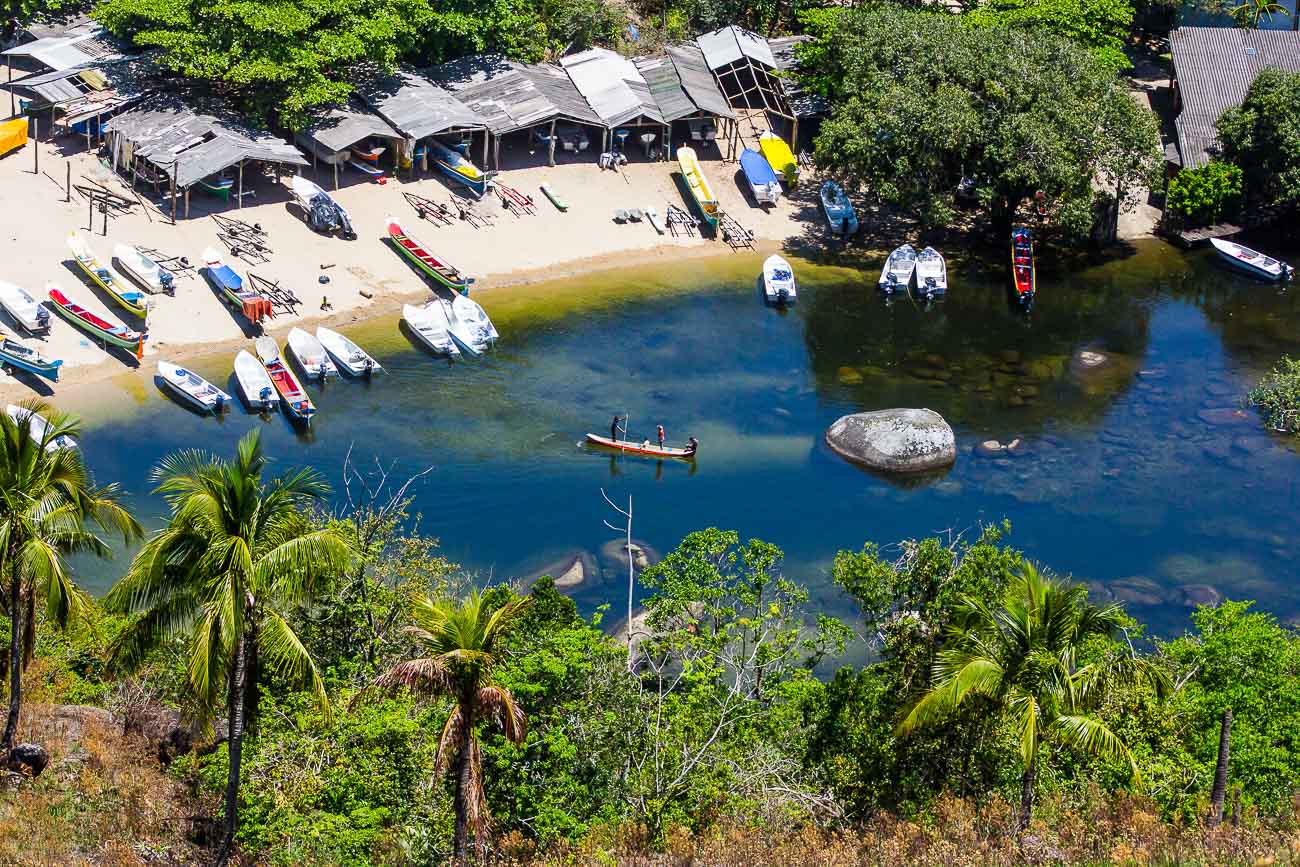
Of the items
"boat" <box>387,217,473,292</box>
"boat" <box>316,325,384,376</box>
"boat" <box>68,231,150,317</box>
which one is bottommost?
"boat" <box>316,325,384,376</box>

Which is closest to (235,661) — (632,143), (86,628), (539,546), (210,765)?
(210,765)

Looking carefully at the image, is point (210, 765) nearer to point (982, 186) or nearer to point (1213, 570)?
point (1213, 570)

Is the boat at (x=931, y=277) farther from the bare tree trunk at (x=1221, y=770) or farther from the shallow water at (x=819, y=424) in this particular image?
the bare tree trunk at (x=1221, y=770)

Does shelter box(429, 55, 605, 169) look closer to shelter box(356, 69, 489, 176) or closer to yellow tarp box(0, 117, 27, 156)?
shelter box(356, 69, 489, 176)

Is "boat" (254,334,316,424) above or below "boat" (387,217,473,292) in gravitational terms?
below

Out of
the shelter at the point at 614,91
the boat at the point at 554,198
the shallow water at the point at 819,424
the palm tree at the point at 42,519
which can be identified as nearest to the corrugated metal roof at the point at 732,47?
the shelter at the point at 614,91

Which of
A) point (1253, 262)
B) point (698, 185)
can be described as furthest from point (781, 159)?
point (1253, 262)

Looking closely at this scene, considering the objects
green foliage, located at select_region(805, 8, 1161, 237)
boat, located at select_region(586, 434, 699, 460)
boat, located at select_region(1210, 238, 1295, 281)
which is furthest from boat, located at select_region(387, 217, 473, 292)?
boat, located at select_region(1210, 238, 1295, 281)
